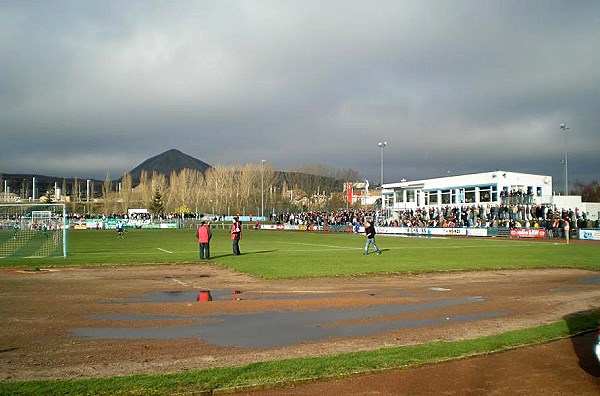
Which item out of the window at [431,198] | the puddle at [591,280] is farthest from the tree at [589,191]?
the puddle at [591,280]

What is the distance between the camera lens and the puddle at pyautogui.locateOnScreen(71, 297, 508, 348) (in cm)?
965

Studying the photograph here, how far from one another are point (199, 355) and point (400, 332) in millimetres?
3961

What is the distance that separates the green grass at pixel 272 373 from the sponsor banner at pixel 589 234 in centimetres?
3907

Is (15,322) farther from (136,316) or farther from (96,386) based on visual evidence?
(96,386)

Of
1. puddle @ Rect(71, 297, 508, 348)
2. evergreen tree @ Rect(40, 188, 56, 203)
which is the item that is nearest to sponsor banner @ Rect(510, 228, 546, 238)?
puddle @ Rect(71, 297, 508, 348)

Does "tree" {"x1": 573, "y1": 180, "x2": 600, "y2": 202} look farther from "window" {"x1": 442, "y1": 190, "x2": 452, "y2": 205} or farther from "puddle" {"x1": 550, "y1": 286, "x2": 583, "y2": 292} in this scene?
"puddle" {"x1": 550, "y1": 286, "x2": 583, "y2": 292}

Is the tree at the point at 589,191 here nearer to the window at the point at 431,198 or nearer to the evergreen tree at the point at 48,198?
the window at the point at 431,198

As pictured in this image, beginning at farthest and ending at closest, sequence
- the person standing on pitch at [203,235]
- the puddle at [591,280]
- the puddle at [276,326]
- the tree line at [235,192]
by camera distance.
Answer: the tree line at [235,192], the person standing on pitch at [203,235], the puddle at [591,280], the puddle at [276,326]

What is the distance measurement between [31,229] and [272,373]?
39.4 m

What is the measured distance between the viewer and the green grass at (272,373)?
21.4ft

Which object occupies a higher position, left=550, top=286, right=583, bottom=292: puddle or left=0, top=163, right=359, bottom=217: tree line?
left=0, top=163, right=359, bottom=217: tree line

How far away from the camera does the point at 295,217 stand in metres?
84.6

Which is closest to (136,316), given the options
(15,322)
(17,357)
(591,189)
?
(15,322)

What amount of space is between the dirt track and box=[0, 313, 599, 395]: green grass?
49 centimetres
